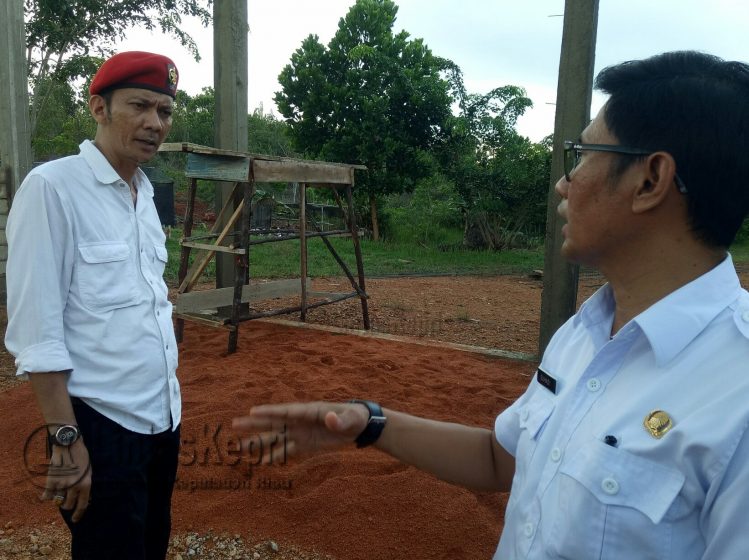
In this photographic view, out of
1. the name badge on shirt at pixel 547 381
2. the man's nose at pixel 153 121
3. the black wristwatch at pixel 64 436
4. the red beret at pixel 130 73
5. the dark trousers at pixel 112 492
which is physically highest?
the red beret at pixel 130 73

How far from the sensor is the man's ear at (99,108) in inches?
76.9

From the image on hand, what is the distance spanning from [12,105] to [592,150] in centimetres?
569

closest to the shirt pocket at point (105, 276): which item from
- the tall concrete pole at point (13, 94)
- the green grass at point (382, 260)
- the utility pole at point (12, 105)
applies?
the utility pole at point (12, 105)

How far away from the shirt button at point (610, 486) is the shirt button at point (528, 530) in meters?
0.18

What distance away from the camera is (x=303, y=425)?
1.52m

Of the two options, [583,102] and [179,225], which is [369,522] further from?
[179,225]

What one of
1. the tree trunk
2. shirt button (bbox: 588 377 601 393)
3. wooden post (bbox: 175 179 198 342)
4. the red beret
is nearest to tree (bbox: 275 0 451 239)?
the tree trunk

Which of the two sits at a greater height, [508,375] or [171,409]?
[171,409]

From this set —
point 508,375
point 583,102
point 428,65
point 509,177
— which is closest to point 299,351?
point 508,375

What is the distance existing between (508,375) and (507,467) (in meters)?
3.30

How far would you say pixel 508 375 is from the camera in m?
4.67

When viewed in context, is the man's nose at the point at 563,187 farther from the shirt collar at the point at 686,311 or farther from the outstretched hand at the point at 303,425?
the outstretched hand at the point at 303,425

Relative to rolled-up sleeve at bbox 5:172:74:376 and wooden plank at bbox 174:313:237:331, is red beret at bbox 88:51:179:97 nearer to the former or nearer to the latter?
rolled-up sleeve at bbox 5:172:74:376

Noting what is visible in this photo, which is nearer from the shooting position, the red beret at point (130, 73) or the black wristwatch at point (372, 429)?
the black wristwatch at point (372, 429)
